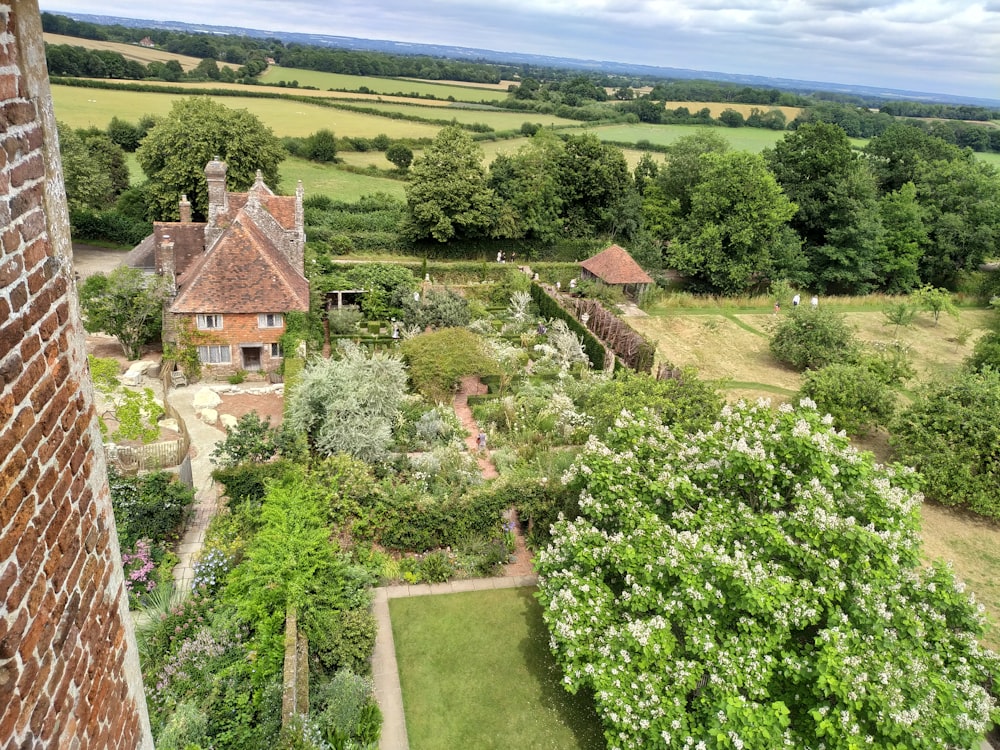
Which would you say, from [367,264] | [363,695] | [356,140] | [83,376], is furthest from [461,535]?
[356,140]

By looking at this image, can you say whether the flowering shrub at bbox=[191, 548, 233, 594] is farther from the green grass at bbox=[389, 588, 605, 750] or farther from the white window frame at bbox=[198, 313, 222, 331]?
the white window frame at bbox=[198, 313, 222, 331]

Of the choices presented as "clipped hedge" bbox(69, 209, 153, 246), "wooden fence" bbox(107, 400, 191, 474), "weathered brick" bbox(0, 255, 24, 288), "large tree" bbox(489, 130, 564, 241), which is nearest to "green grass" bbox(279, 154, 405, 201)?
"large tree" bbox(489, 130, 564, 241)

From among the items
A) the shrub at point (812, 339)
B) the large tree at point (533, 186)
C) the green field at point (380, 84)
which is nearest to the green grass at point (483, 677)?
the shrub at point (812, 339)

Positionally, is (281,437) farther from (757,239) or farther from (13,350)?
(757,239)

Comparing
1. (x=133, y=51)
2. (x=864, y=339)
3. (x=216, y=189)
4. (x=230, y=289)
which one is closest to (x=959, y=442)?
(x=864, y=339)

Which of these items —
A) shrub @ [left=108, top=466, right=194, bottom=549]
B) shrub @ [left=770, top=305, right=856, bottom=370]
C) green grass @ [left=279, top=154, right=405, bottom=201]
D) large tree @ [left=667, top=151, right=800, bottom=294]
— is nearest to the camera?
shrub @ [left=108, top=466, right=194, bottom=549]

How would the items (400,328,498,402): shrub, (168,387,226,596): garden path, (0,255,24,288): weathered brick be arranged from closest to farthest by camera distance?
(0,255,24,288): weathered brick, (168,387,226,596): garden path, (400,328,498,402): shrub

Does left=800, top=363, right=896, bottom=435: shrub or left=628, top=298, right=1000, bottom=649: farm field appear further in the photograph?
left=800, top=363, right=896, bottom=435: shrub
